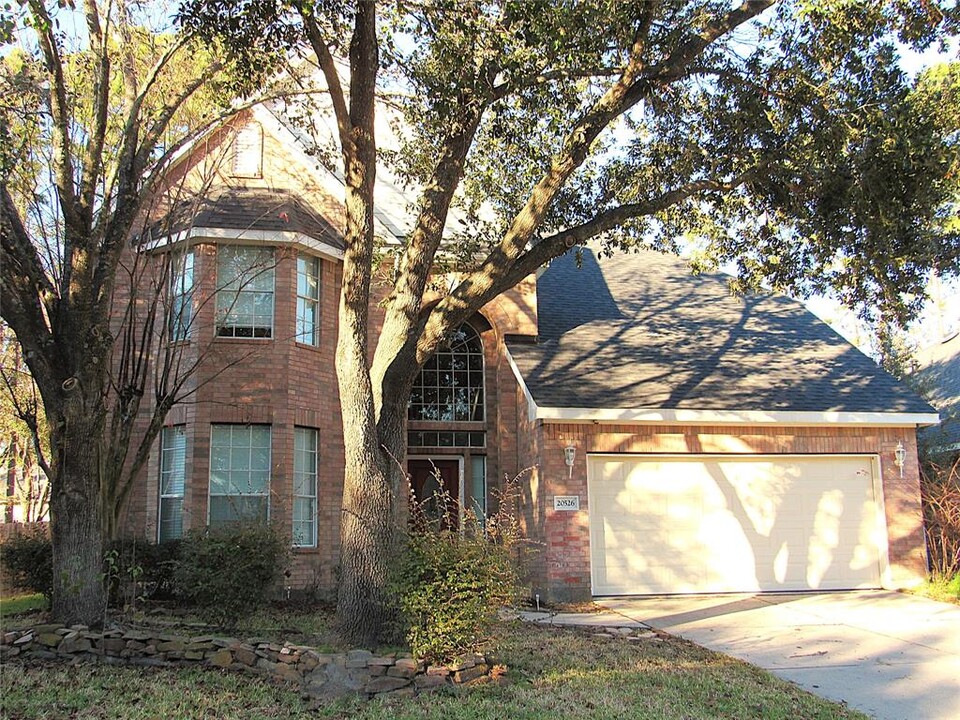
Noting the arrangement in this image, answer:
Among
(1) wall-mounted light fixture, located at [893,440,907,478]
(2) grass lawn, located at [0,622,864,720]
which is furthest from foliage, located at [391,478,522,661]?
(1) wall-mounted light fixture, located at [893,440,907,478]

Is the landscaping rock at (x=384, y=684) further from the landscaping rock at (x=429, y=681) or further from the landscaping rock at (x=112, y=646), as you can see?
the landscaping rock at (x=112, y=646)

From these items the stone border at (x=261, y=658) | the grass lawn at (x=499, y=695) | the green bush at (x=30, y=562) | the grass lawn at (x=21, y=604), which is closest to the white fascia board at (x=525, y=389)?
the grass lawn at (x=499, y=695)

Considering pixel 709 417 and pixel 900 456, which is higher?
pixel 709 417

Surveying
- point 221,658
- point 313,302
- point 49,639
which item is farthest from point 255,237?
point 221,658

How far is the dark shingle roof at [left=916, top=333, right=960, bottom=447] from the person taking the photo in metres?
20.2

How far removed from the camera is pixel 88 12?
33.0ft

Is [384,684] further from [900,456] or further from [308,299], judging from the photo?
[900,456]

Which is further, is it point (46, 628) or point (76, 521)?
point (76, 521)

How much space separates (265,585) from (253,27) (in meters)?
6.39

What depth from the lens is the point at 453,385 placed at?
A: 52.7 feet

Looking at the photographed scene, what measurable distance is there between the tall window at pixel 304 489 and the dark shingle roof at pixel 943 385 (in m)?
14.4

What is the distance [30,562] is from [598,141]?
9799 mm

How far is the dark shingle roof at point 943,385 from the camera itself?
20203 millimetres

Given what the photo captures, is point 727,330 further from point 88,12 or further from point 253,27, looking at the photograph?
point 88,12
